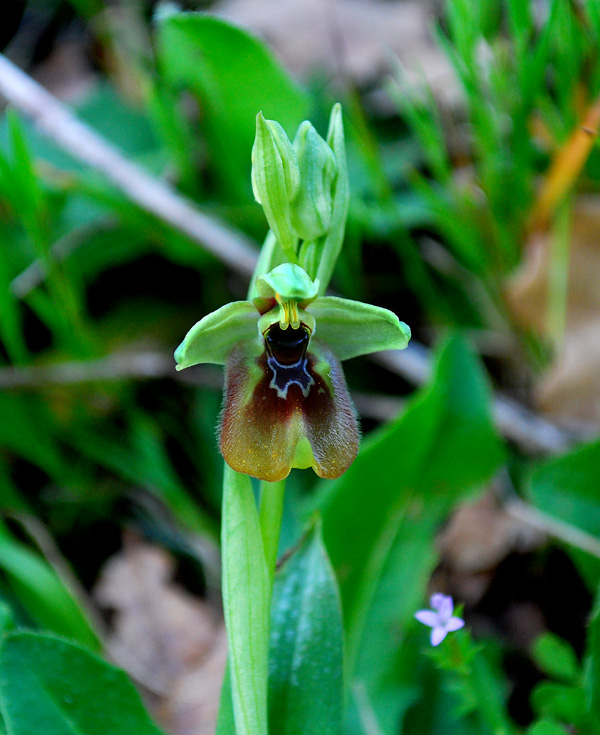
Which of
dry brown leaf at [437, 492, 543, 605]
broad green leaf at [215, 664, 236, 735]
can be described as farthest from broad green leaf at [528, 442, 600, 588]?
broad green leaf at [215, 664, 236, 735]

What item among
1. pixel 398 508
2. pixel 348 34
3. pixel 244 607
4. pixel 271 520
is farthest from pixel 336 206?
pixel 348 34

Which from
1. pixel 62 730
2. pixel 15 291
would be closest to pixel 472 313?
pixel 15 291

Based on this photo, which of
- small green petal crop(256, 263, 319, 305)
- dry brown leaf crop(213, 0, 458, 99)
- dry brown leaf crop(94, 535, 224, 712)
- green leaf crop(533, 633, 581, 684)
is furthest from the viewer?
dry brown leaf crop(213, 0, 458, 99)

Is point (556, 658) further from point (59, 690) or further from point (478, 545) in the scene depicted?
point (59, 690)

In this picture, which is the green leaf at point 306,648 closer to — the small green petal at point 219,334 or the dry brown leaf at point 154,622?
the small green petal at point 219,334

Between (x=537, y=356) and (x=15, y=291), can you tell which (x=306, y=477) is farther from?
(x=15, y=291)

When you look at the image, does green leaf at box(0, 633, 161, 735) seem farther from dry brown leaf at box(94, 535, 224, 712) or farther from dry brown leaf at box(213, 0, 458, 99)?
dry brown leaf at box(213, 0, 458, 99)

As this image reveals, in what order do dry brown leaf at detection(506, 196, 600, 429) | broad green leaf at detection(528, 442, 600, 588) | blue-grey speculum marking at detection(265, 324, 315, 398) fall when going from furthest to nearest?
dry brown leaf at detection(506, 196, 600, 429), broad green leaf at detection(528, 442, 600, 588), blue-grey speculum marking at detection(265, 324, 315, 398)
